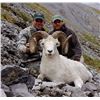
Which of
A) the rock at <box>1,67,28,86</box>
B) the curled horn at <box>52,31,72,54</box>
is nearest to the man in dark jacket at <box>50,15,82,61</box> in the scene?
Answer: the curled horn at <box>52,31,72,54</box>

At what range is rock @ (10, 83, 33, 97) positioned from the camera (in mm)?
11776

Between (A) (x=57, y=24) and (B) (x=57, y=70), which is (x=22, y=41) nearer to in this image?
(A) (x=57, y=24)

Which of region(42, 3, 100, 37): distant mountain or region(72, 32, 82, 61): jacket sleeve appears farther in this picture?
region(42, 3, 100, 37): distant mountain

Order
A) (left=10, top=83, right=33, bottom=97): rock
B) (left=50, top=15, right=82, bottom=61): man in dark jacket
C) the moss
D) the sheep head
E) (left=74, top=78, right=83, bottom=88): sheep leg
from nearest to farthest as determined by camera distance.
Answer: (left=10, top=83, right=33, bottom=97): rock, the sheep head, (left=74, top=78, right=83, bottom=88): sheep leg, (left=50, top=15, right=82, bottom=61): man in dark jacket, the moss

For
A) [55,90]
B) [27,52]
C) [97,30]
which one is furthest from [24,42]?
[97,30]

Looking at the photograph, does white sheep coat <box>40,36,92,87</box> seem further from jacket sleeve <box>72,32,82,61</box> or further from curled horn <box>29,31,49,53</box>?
jacket sleeve <box>72,32,82,61</box>

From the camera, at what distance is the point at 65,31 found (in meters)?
15.1

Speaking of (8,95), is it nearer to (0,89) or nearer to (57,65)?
(0,89)

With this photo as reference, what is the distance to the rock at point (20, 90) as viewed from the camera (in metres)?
11.8

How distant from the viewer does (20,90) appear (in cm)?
1209

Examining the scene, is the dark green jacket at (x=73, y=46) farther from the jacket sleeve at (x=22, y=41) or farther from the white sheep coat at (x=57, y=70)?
the white sheep coat at (x=57, y=70)

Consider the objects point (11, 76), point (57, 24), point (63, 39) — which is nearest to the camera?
point (11, 76)

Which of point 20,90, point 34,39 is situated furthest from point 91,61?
point 20,90

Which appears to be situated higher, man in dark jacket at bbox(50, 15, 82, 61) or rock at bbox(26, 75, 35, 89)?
man in dark jacket at bbox(50, 15, 82, 61)
